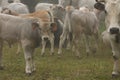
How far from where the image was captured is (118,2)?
8.91 meters

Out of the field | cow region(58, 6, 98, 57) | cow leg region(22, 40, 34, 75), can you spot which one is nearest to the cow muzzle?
the field

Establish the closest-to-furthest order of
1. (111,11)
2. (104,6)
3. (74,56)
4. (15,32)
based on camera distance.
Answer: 1. (111,11)
2. (104,6)
3. (15,32)
4. (74,56)

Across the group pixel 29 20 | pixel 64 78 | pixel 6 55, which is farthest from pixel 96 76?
pixel 6 55

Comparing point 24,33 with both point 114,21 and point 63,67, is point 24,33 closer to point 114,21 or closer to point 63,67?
point 63,67

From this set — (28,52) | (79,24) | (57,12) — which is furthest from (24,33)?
(57,12)

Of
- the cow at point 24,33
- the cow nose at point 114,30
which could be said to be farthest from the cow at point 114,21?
the cow at point 24,33

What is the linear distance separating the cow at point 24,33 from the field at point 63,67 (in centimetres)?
44

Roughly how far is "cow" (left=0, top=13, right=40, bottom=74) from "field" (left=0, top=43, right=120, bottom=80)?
0.44 meters

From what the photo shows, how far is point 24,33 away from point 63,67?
6.02 ft

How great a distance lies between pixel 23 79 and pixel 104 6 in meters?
2.66

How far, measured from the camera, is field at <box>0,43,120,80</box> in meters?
9.72

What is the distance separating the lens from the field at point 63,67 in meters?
9.72

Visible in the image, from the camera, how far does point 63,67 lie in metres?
11.1

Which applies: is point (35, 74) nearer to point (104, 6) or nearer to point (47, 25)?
point (47, 25)
